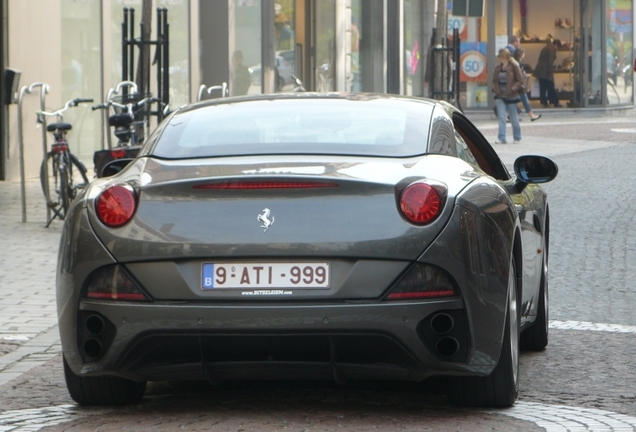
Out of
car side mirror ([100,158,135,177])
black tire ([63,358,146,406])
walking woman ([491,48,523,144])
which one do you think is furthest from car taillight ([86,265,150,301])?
walking woman ([491,48,523,144])

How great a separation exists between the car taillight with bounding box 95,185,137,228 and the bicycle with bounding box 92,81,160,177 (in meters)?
6.50

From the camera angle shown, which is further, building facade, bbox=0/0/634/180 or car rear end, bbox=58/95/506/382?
building facade, bbox=0/0/634/180

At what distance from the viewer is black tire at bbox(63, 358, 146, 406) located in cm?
535

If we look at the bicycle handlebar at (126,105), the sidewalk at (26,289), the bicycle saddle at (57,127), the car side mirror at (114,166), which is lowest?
the sidewalk at (26,289)

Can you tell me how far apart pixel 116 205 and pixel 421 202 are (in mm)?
1088

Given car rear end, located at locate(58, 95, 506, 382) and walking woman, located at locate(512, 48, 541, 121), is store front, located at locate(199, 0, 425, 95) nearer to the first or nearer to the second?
walking woman, located at locate(512, 48, 541, 121)

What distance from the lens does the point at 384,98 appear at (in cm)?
614

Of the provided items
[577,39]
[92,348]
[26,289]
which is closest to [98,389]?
[92,348]

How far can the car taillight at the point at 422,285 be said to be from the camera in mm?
4840

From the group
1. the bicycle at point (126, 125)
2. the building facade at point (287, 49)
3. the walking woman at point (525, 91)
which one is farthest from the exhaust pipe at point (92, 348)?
the walking woman at point (525, 91)

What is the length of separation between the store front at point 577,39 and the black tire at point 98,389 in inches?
1455

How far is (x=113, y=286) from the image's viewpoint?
497 cm

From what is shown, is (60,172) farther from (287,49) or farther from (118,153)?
(287,49)

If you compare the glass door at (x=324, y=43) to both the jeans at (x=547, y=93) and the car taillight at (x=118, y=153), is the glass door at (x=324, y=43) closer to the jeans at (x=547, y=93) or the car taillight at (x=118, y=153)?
the jeans at (x=547, y=93)
